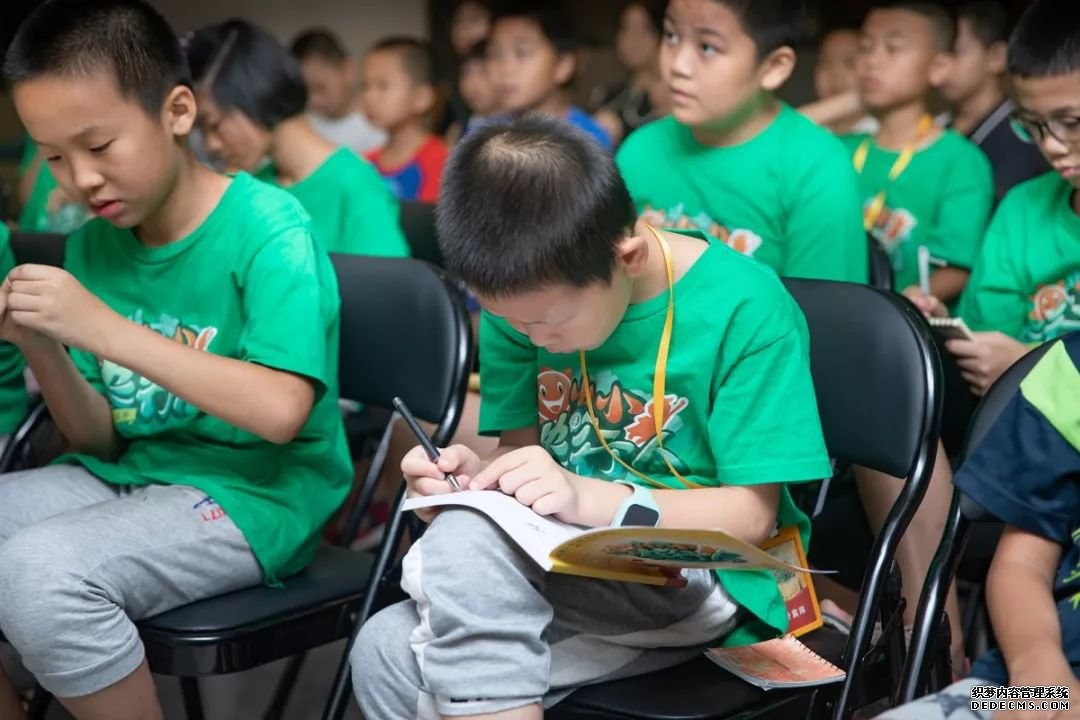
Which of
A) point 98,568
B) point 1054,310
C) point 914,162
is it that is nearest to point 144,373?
point 98,568

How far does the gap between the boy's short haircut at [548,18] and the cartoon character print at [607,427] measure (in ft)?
8.68

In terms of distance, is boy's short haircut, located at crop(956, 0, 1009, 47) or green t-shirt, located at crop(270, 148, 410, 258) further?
boy's short haircut, located at crop(956, 0, 1009, 47)

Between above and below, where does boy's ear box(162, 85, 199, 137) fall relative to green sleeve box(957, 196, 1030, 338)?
above

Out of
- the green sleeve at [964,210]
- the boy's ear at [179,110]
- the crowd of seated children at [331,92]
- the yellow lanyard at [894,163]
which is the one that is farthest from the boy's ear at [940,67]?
the crowd of seated children at [331,92]

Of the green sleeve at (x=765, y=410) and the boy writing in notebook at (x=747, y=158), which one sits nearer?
the green sleeve at (x=765, y=410)

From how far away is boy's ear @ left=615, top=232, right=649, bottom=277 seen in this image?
1.31m

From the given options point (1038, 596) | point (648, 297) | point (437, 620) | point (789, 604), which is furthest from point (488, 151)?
point (1038, 596)

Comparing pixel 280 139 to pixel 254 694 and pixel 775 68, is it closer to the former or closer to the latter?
pixel 775 68

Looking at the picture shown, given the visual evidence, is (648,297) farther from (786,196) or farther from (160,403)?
(786,196)

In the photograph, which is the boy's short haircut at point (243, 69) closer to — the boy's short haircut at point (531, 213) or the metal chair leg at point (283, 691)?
the metal chair leg at point (283, 691)

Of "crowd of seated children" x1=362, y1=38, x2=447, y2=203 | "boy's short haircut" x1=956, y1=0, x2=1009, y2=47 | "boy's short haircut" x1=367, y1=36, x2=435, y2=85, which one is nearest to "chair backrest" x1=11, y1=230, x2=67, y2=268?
"crowd of seated children" x1=362, y1=38, x2=447, y2=203

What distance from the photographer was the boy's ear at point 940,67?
10.5ft

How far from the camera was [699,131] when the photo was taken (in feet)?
7.78

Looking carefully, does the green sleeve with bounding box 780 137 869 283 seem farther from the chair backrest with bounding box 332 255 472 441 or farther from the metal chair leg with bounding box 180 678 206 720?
the metal chair leg with bounding box 180 678 206 720
